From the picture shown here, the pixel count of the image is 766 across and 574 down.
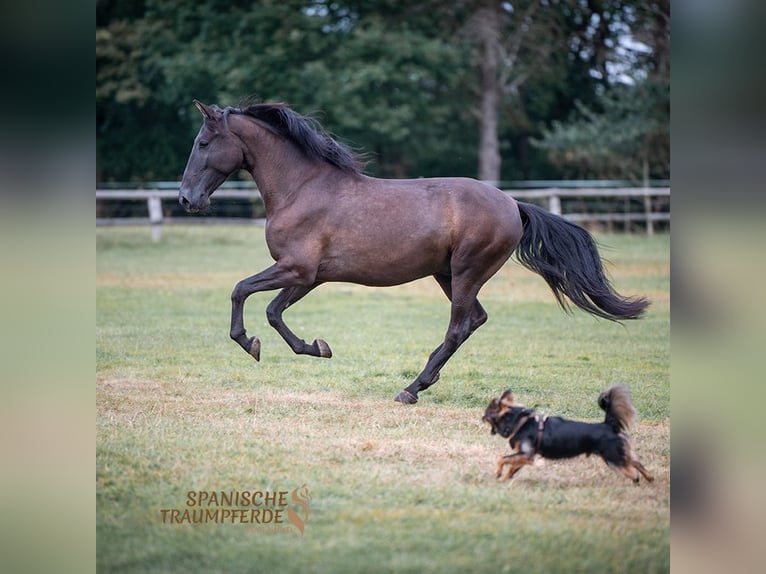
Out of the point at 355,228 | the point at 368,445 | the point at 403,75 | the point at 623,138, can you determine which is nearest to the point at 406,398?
the point at 368,445

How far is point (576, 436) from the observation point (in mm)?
4488

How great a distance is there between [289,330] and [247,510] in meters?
2.65

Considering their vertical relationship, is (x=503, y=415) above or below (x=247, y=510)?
above

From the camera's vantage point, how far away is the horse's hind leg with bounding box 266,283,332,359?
6.55m

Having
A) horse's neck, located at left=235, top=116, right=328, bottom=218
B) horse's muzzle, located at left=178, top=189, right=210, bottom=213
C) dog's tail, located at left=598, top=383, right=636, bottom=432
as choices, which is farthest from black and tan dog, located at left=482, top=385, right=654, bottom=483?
horse's muzzle, located at left=178, top=189, right=210, bottom=213

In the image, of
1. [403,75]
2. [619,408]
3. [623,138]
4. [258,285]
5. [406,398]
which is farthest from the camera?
[403,75]

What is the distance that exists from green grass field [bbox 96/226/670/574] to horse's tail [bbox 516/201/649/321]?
82cm

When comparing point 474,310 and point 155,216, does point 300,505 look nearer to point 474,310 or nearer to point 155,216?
point 474,310

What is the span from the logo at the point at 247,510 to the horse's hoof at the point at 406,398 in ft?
7.55

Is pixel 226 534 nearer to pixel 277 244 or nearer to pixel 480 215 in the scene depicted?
pixel 277 244

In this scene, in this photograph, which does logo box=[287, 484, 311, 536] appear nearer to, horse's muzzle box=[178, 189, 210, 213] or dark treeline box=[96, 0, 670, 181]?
horse's muzzle box=[178, 189, 210, 213]

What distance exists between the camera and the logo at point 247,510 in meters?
4.04
